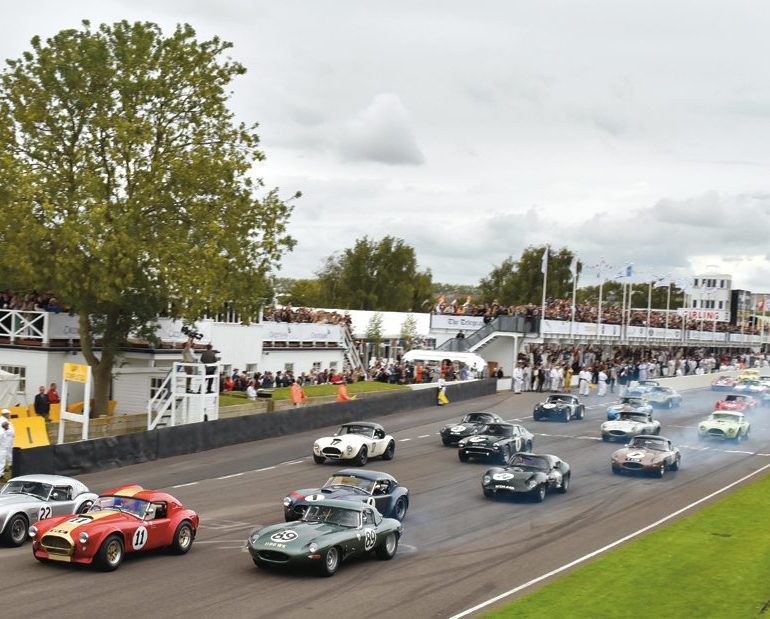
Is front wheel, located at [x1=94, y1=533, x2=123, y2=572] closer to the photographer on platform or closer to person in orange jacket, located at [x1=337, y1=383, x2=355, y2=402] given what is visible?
the photographer on platform

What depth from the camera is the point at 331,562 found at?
16.8 meters

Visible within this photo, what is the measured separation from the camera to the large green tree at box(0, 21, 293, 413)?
31.4 metres

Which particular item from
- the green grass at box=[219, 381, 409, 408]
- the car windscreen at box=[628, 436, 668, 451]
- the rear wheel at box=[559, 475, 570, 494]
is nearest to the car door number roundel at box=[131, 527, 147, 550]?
the rear wheel at box=[559, 475, 570, 494]

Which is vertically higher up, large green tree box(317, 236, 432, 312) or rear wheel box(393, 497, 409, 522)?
large green tree box(317, 236, 432, 312)

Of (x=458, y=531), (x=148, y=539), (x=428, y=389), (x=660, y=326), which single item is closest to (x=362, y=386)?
(x=428, y=389)

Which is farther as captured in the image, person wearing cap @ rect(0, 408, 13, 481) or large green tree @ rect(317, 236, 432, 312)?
large green tree @ rect(317, 236, 432, 312)

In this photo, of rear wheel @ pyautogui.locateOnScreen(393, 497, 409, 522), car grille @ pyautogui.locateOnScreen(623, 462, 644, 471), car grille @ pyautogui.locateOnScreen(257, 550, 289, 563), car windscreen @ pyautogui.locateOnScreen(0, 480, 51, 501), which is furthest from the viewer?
car grille @ pyautogui.locateOnScreen(623, 462, 644, 471)

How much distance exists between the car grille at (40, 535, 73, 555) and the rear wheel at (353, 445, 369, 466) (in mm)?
15090

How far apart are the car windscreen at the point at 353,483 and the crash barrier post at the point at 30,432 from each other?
1120cm

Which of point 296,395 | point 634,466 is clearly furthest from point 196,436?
point 634,466

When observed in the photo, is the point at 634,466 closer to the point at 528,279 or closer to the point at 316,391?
the point at 316,391

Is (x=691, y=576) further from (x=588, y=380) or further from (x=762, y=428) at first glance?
(x=588, y=380)

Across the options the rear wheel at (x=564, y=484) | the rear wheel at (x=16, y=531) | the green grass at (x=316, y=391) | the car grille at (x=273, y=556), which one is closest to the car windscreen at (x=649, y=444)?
the rear wheel at (x=564, y=484)

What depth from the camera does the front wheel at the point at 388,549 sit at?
18.3 meters
